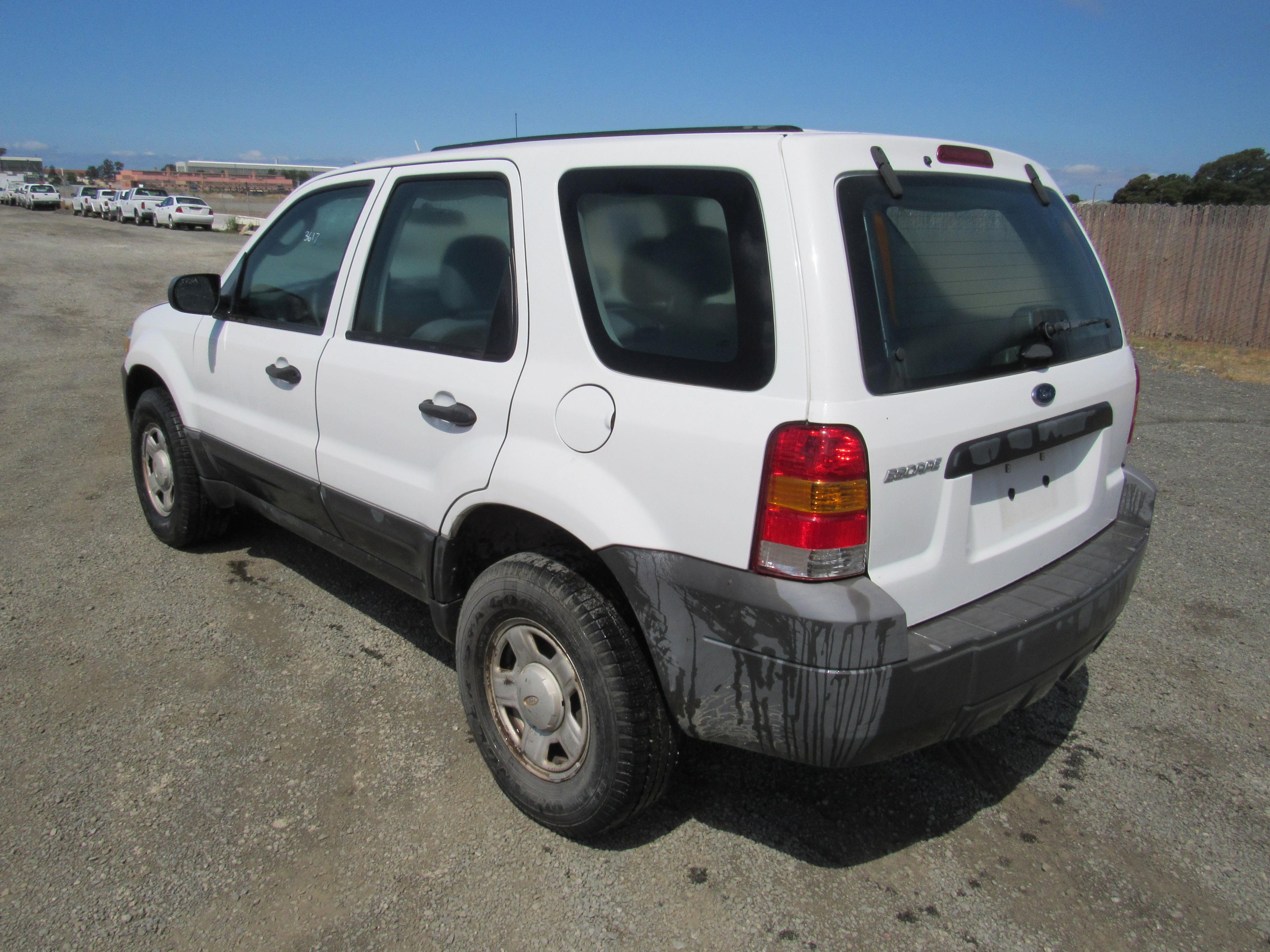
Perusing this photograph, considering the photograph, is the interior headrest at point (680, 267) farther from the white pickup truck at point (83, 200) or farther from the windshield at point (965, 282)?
the white pickup truck at point (83, 200)

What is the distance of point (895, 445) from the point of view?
2094mm

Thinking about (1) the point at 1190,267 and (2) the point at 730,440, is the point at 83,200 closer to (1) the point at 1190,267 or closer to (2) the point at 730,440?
(1) the point at 1190,267

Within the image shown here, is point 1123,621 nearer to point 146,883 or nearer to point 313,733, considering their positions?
point 313,733

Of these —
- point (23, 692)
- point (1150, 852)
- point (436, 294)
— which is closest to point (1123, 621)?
point (1150, 852)

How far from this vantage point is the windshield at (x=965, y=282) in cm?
213

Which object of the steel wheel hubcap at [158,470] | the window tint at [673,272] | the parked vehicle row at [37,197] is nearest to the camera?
the window tint at [673,272]

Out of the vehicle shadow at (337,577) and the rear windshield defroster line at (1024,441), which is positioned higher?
the rear windshield defroster line at (1024,441)

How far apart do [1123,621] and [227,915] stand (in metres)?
3.79

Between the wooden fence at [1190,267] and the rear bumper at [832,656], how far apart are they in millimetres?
12057

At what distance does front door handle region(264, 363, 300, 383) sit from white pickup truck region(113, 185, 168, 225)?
3972 centimetres

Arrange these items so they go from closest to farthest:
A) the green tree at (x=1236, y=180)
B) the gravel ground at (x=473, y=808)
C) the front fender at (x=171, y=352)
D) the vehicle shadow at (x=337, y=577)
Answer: the gravel ground at (x=473, y=808)
the vehicle shadow at (x=337, y=577)
the front fender at (x=171, y=352)
the green tree at (x=1236, y=180)

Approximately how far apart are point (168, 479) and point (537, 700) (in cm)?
295

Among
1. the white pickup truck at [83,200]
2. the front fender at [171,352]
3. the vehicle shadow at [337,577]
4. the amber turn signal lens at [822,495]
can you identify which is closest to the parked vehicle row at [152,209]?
the white pickup truck at [83,200]

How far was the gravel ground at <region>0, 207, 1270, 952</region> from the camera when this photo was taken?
2412mm
